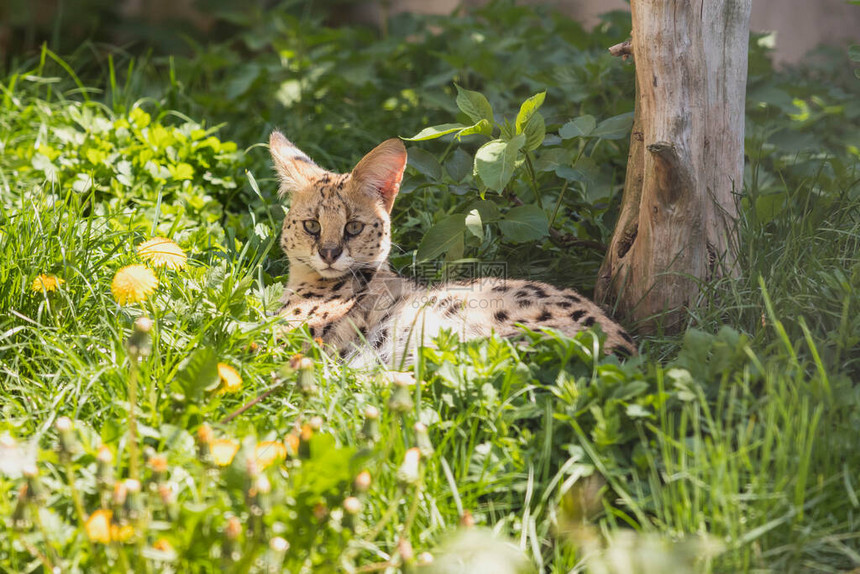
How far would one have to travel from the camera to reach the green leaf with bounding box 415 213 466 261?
134 inches

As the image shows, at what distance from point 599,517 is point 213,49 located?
4926 millimetres

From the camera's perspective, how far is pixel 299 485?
1966 millimetres

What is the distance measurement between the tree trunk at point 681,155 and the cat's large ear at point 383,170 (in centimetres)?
99

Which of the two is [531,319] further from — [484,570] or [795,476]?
[484,570]

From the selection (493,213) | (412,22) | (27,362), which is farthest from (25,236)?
(412,22)

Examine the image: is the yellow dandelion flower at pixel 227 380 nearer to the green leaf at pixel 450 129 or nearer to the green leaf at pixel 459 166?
the green leaf at pixel 450 129

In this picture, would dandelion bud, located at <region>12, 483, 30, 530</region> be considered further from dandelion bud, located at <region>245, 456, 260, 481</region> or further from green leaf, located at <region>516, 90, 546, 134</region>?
green leaf, located at <region>516, 90, 546, 134</region>

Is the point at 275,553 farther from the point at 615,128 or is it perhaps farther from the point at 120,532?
the point at 615,128

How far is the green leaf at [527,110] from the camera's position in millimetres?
3238

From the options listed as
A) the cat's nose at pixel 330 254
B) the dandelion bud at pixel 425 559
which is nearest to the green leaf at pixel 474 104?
the cat's nose at pixel 330 254

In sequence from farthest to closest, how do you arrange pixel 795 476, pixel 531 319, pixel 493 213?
1. pixel 493 213
2. pixel 531 319
3. pixel 795 476

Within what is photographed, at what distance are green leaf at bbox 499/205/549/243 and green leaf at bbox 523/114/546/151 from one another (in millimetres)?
263

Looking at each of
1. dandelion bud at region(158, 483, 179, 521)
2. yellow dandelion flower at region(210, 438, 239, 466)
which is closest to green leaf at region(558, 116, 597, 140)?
yellow dandelion flower at region(210, 438, 239, 466)

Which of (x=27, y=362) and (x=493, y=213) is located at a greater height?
(x=493, y=213)
